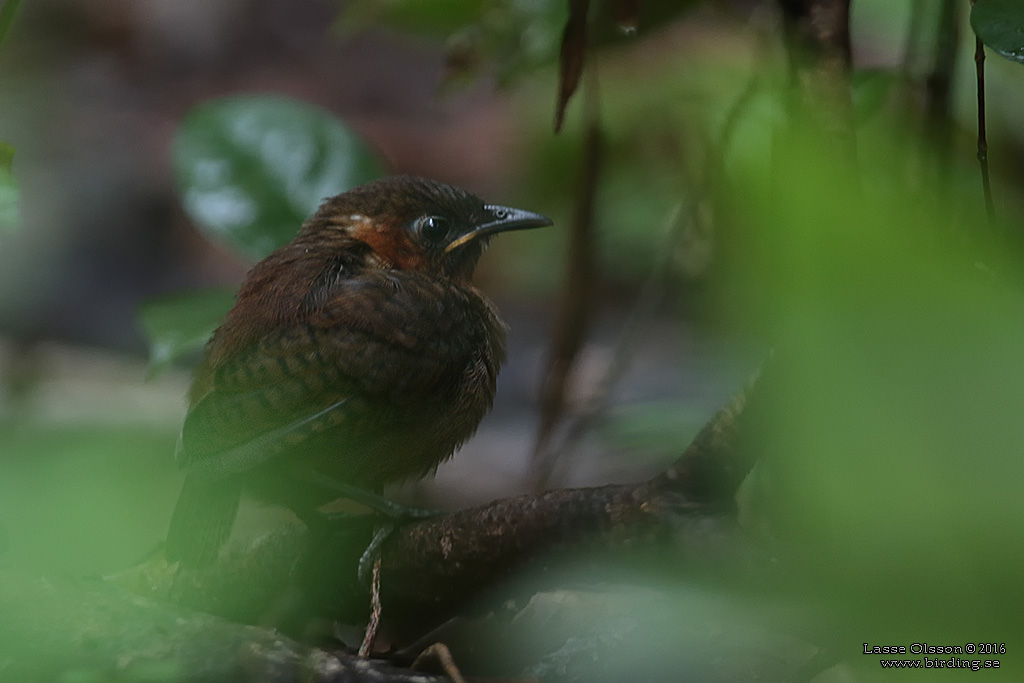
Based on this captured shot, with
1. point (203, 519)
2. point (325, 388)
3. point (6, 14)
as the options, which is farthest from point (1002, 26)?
point (203, 519)

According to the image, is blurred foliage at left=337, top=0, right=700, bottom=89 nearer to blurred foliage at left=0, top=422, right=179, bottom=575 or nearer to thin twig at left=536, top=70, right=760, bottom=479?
thin twig at left=536, top=70, right=760, bottom=479

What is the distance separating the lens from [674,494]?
4.53 ft

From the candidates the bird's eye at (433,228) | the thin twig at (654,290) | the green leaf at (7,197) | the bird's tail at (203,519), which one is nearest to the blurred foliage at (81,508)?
the bird's tail at (203,519)

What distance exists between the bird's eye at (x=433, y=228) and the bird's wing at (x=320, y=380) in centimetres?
43

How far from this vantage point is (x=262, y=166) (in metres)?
2.78

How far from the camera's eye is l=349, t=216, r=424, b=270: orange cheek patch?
2662 millimetres

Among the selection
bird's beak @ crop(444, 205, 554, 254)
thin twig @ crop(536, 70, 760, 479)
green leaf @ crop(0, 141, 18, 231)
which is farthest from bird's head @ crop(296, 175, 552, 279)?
green leaf @ crop(0, 141, 18, 231)

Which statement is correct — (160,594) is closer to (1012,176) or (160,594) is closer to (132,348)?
(1012,176)

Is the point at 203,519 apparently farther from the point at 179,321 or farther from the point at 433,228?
the point at 433,228

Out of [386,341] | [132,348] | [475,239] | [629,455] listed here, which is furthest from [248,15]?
[386,341]

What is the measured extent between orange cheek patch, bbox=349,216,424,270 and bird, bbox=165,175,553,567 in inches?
2.8

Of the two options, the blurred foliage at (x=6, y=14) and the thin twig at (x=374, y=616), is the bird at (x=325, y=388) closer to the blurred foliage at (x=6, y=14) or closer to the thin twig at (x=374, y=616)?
the thin twig at (x=374, y=616)

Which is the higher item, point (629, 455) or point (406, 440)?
point (406, 440)

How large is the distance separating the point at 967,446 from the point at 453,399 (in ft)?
6.19
